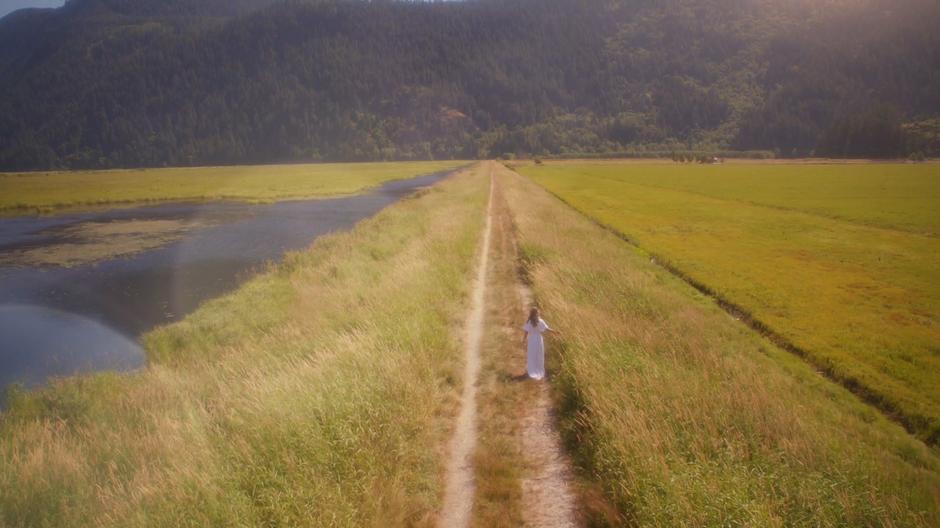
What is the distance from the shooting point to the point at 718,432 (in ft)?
23.1

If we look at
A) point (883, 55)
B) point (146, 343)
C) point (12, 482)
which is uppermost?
point (883, 55)

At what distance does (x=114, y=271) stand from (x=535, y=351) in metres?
26.3

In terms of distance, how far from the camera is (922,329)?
13547 mm

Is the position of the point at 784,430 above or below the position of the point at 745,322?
above

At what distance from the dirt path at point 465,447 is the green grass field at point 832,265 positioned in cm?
825

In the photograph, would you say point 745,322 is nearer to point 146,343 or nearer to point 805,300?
point 805,300

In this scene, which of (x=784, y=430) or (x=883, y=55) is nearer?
(x=784, y=430)

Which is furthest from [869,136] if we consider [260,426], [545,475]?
[260,426]

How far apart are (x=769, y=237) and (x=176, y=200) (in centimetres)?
6720

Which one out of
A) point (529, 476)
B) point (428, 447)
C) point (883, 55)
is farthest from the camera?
point (883, 55)

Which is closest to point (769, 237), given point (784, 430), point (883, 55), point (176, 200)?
point (784, 430)

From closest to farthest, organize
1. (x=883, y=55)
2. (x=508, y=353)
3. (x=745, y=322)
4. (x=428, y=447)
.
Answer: (x=428, y=447) → (x=508, y=353) → (x=745, y=322) → (x=883, y=55)

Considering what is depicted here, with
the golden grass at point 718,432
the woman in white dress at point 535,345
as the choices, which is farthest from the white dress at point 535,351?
the golden grass at point 718,432

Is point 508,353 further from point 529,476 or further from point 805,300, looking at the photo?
point 805,300
